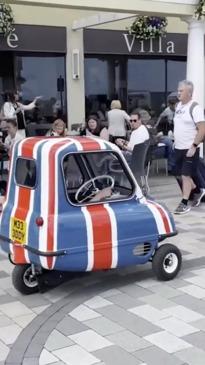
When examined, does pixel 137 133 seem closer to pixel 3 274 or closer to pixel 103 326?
pixel 3 274

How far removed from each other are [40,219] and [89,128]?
5.06 meters

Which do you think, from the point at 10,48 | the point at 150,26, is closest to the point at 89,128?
the point at 10,48

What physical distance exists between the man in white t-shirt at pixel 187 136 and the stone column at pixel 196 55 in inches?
86.0

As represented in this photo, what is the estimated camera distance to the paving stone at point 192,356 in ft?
12.1

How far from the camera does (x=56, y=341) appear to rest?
4.05 metres

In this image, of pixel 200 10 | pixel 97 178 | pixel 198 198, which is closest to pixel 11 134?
pixel 198 198

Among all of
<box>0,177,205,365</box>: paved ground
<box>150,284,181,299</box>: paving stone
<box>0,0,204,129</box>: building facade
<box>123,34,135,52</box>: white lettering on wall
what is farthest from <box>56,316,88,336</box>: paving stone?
<box>123,34,135,52</box>: white lettering on wall

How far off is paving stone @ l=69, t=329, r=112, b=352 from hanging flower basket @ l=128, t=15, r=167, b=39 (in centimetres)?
959

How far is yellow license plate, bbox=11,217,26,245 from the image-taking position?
473 cm

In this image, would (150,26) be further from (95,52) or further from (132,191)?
(132,191)

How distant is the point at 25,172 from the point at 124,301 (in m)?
1.33

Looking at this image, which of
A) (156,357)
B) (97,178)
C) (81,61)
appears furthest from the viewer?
(81,61)

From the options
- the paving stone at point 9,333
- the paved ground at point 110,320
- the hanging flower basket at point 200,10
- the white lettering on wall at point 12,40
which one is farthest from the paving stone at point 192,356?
the white lettering on wall at point 12,40

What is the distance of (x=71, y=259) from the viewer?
462 cm
